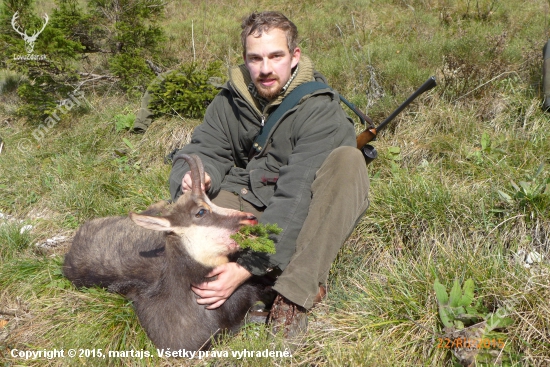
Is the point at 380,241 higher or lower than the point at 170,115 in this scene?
lower

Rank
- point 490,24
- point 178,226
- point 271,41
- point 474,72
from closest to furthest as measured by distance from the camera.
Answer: point 178,226 < point 271,41 < point 474,72 < point 490,24

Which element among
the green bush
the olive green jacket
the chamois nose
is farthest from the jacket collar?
the green bush

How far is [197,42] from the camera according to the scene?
27.9 ft

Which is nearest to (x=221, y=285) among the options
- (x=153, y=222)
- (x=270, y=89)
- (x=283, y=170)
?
(x=153, y=222)

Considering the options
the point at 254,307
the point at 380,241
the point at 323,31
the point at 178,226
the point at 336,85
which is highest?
the point at 323,31

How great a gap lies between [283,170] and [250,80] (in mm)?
1134

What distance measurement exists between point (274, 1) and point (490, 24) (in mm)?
4687

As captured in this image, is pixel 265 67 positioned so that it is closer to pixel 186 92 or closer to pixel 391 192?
pixel 391 192

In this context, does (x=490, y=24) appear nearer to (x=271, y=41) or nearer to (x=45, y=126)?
(x=271, y=41)

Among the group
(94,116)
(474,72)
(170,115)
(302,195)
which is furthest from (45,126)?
(474,72)

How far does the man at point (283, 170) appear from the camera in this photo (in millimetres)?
3041

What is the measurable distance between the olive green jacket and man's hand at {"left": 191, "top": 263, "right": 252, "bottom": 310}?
82mm

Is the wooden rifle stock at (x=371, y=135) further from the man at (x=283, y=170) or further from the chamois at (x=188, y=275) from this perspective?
the chamois at (x=188, y=275)

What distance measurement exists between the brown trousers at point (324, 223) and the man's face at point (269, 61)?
904mm
